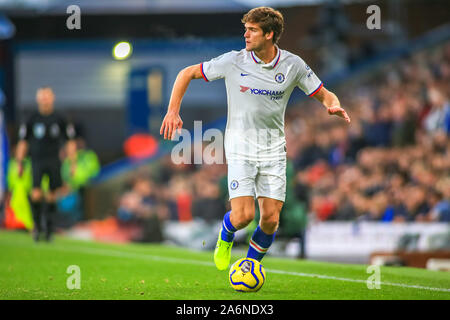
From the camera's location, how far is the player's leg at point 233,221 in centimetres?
724

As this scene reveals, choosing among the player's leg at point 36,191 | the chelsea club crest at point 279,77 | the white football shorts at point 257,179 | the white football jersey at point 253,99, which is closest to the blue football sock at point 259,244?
the white football shorts at point 257,179

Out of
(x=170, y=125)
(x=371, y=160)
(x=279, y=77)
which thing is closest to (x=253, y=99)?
(x=279, y=77)

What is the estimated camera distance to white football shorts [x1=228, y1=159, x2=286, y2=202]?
7227 millimetres

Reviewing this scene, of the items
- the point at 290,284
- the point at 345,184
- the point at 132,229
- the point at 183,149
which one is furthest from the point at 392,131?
the point at 290,284

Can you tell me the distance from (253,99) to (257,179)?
703 mm

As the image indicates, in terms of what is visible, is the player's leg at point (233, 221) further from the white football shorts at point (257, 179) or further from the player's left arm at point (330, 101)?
the player's left arm at point (330, 101)

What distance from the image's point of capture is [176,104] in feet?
23.7

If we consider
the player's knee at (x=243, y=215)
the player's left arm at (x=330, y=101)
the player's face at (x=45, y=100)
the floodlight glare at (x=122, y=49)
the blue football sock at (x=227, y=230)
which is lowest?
the blue football sock at (x=227, y=230)

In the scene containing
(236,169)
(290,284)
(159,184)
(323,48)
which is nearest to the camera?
(236,169)

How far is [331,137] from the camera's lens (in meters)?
19.0

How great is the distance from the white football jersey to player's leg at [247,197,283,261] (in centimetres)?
39

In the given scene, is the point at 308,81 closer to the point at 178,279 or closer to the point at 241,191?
the point at 241,191

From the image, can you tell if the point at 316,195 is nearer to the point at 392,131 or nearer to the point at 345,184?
the point at 345,184

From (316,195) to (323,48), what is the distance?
5.15m
